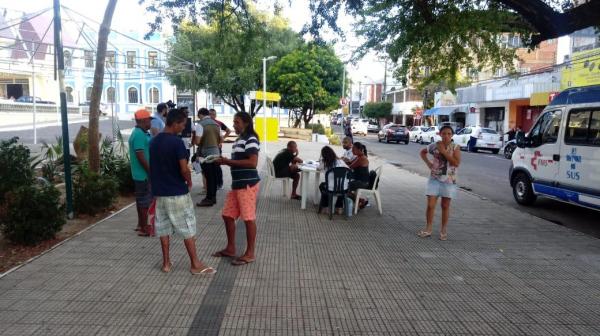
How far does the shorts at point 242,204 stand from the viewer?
524 cm

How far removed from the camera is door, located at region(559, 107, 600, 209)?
7.90m

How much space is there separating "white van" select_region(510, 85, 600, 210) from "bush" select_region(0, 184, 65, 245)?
778cm

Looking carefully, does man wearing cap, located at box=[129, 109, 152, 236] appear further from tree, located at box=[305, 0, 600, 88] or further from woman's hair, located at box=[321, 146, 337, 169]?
tree, located at box=[305, 0, 600, 88]

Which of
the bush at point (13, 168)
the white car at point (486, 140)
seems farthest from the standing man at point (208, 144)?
the white car at point (486, 140)

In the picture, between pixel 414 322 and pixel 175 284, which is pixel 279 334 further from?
pixel 175 284

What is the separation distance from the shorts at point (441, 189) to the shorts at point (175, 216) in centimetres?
334

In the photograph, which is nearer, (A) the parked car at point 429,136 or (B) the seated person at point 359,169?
(B) the seated person at point 359,169

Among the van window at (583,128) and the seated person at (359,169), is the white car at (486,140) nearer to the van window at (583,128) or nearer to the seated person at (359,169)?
the van window at (583,128)

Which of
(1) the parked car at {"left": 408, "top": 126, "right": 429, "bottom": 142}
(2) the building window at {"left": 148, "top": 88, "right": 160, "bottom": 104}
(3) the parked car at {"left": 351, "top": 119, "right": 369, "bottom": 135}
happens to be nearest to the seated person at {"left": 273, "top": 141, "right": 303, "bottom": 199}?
(1) the parked car at {"left": 408, "top": 126, "right": 429, "bottom": 142}

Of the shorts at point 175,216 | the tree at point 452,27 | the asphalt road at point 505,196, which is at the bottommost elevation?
the asphalt road at point 505,196

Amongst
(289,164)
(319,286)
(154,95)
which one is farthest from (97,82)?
(154,95)

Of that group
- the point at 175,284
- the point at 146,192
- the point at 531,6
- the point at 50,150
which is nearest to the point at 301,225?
the point at 146,192

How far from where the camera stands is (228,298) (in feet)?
14.7

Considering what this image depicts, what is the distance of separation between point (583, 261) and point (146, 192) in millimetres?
5431
